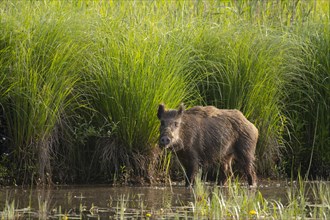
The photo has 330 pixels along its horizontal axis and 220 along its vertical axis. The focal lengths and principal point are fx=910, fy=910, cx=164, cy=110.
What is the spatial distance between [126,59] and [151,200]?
2.07 metres

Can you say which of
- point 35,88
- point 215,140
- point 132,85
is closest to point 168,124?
point 132,85

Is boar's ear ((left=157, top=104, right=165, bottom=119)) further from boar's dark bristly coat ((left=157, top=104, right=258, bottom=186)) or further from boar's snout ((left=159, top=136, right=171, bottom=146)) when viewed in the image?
boar's dark bristly coat ((left=157, top=104, right=258, bottom=186))

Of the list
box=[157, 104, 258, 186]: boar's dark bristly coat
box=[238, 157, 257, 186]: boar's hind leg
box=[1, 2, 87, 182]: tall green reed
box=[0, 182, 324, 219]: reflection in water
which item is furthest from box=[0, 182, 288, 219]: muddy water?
box=[1, 2, 87, 182]: tall green reed

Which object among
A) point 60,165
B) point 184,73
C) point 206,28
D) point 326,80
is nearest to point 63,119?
point 60,165

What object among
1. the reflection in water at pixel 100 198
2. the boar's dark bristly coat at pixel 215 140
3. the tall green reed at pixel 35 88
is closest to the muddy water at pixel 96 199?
the reflection in water at pixel 100 198

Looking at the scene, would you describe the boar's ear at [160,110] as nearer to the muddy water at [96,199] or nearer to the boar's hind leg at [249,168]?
the muddy water at [96,199]

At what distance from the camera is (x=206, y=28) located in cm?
1169

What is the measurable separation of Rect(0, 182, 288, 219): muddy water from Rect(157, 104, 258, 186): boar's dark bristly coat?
1.20ft

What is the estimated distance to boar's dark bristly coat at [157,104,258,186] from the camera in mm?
10719

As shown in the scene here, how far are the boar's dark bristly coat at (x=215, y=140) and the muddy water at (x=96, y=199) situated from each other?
14.4 inches

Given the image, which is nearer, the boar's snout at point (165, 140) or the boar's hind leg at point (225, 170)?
the boar's snout at point (165, 140)

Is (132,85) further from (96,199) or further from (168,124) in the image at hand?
(96,199)

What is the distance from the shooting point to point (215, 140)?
36.0 feet

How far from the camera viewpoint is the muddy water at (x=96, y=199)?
8266mm
